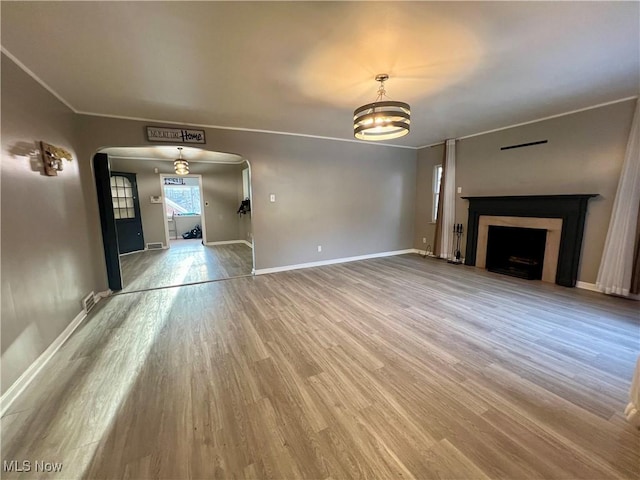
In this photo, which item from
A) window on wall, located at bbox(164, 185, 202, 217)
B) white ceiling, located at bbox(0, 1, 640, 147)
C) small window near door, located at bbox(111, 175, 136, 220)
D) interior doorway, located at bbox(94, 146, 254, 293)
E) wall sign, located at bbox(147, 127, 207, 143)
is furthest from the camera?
window on wall, located at bbox(164, 185, 202, 217)

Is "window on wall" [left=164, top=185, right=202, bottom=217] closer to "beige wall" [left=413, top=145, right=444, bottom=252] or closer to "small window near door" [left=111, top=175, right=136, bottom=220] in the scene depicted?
"small window near door" [left=111, top=175, right=136, bottom=220]

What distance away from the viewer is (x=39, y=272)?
7.40ft

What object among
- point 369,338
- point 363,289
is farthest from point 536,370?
point 363,289

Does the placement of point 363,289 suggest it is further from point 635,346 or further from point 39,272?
point 39,272

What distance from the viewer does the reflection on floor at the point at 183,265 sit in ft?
15.0

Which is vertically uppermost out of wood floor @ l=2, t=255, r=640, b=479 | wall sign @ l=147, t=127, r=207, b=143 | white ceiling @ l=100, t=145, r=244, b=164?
white ceiling @ l=100, t=145, r=244, b=164

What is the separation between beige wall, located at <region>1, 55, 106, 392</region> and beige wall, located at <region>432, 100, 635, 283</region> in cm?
646

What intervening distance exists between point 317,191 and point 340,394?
4.05 metres

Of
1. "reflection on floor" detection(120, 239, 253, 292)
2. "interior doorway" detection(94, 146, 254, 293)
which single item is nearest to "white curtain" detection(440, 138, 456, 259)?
"interior doorway" detection(94, 146, 254, 293)

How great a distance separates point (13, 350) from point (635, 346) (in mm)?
5145

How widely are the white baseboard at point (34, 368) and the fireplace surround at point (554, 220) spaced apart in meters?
6.37

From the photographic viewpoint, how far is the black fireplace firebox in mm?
4422

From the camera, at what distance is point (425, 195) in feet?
20.7

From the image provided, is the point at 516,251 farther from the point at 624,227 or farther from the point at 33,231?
the point at 33,231
